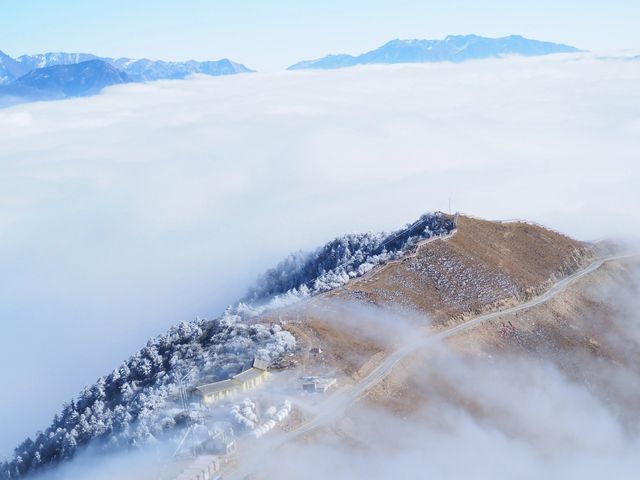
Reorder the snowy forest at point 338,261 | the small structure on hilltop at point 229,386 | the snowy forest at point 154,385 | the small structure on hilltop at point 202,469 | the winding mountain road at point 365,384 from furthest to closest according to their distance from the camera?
the snowy forest at point 338,261, the small structure on hilltop at point 229,386, the snowy forest at point 154,385, the winding mountain road at point 365,384, the small structure on hilltop at point 202,469

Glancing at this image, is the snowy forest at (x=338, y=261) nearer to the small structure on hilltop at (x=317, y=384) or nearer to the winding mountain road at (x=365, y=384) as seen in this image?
the winding mountain road at (x=365, y=384)

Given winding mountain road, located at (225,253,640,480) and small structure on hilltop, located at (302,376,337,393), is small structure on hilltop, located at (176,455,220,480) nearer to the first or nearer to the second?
winding mountain road, located at (225,253,640,480)

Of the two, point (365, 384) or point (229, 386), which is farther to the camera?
point (365, 384)

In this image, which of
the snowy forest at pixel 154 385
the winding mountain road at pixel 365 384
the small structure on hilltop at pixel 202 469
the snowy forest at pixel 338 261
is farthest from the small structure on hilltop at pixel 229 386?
the snowy forest at pixel 338 261

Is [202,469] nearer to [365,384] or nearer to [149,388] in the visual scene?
[149,388]

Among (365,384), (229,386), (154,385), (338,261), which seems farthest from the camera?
(338,261)

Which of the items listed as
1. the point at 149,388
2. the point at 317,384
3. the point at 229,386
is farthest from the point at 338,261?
the point at 229,386

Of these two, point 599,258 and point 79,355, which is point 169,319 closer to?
point 79,355

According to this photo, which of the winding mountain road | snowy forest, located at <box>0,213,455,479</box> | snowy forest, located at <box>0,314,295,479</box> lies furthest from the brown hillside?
snowy forest, located at <box>0,314,295,479</box>
